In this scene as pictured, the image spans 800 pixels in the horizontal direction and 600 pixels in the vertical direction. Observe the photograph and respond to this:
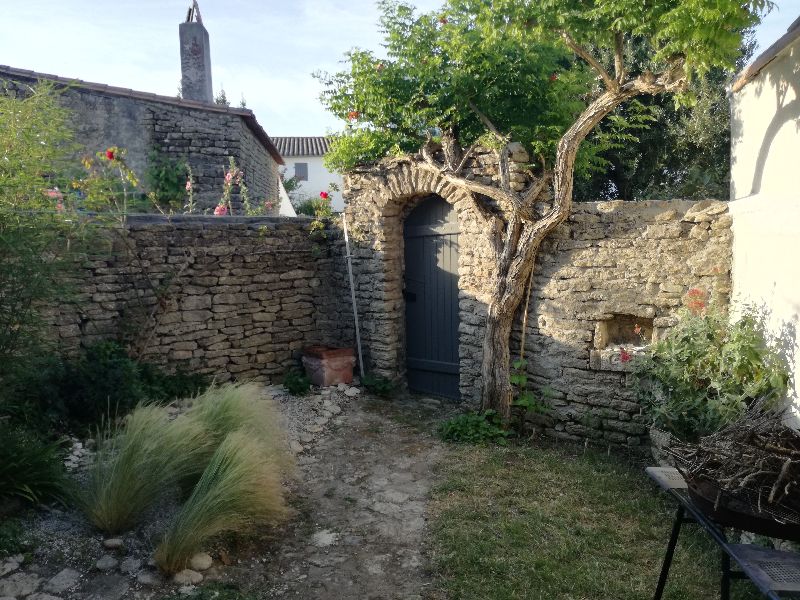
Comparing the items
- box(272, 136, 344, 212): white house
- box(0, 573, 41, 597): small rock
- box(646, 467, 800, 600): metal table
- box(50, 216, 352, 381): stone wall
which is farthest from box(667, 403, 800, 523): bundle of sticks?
box(272, 136, 344, 212): white house

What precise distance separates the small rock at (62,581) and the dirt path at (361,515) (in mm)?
999

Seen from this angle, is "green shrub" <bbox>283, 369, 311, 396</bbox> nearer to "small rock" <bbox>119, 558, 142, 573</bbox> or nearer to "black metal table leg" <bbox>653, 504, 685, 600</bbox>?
"small rock" <bbox>119, 558, 142, 573</bbox>

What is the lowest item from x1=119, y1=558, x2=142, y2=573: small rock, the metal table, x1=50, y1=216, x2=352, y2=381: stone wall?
x1=119, y1=558, x2=142, y2=573: small rock

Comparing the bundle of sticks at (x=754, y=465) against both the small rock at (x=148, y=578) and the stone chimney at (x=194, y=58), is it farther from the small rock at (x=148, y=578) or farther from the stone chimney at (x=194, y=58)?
the stone chimney at (x=194, y=58)

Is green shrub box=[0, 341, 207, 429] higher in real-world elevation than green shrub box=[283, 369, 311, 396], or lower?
higher

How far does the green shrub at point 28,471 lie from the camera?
378 centimetres

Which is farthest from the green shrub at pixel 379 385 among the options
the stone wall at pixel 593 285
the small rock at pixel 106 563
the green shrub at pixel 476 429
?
the small rock at pixel 106 563

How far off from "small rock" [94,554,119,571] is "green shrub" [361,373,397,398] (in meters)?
3.73

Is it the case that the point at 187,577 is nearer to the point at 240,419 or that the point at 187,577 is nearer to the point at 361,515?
the point at 361,515

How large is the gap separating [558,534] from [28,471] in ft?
11.2

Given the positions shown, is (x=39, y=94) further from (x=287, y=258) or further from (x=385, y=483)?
(x=385, y=483)

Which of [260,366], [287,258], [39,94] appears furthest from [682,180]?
[39,94]

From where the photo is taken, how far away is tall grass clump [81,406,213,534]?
3744 millimetres

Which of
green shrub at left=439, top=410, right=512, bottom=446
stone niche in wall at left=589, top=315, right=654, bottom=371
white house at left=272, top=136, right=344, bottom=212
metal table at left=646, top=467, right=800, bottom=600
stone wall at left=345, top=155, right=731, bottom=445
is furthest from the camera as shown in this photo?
white house at left=272, top=136, right=344, bottom=212
